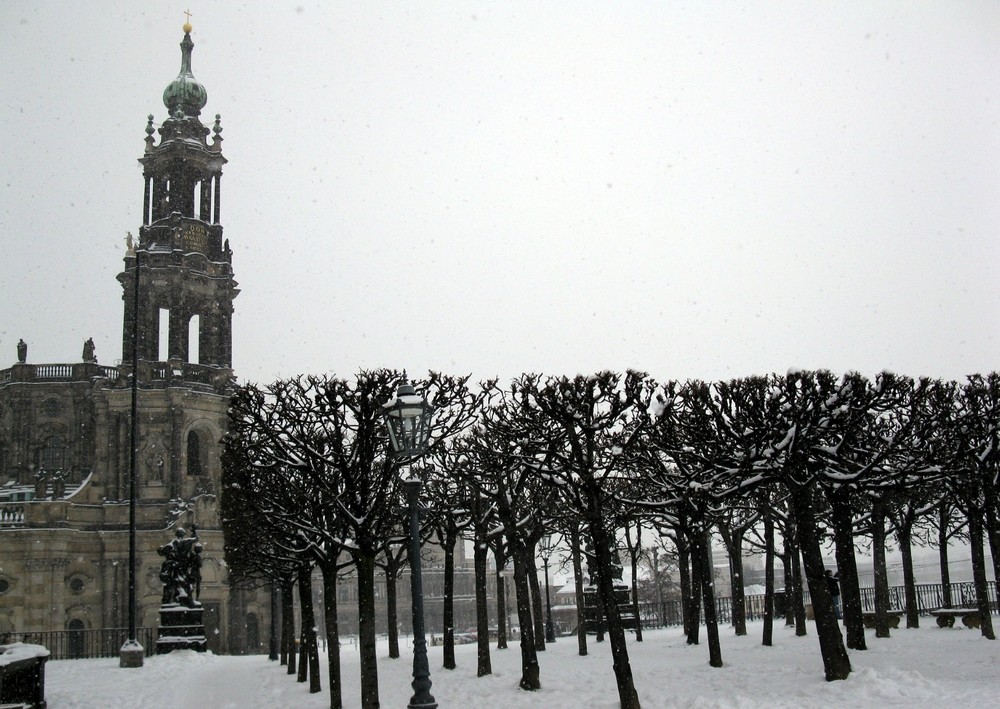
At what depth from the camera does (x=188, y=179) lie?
199ft

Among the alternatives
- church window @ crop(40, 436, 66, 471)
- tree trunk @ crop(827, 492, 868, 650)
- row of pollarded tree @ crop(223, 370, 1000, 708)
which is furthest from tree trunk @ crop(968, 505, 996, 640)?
church window @ crop(40, 436, 66, 471)

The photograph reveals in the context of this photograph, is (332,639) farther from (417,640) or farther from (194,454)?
(194,454)

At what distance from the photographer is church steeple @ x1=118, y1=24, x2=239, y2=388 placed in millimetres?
57375

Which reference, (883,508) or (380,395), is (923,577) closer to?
(883,508)

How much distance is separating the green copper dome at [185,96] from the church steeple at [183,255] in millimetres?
68

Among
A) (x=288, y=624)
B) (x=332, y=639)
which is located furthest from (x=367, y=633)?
(x=288, y=624)

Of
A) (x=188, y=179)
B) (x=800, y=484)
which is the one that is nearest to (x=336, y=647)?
(x=800, y=484)

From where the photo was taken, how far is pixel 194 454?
56.7 meters

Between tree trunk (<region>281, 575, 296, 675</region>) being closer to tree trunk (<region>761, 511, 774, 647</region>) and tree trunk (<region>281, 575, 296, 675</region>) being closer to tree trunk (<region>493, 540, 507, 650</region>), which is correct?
tree trunk (<region>493, 540, 507, 650</region>)

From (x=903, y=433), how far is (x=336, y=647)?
1346 cm

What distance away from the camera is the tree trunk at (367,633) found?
17016mm

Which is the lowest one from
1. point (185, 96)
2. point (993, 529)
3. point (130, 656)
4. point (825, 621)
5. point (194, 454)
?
point (130, 656)

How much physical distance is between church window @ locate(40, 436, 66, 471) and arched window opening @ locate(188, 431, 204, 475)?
28.8ft

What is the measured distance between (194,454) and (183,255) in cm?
1251
